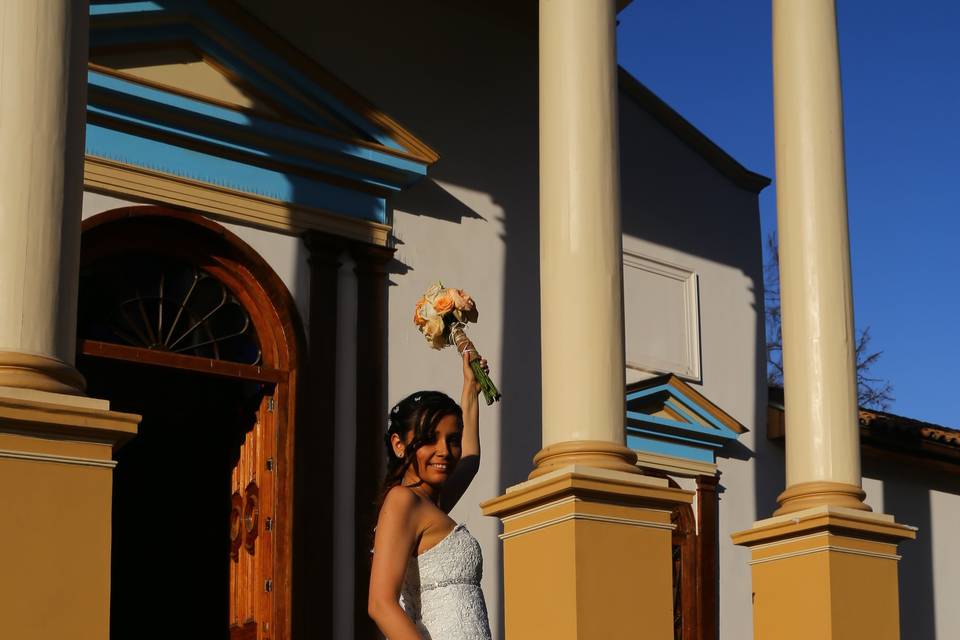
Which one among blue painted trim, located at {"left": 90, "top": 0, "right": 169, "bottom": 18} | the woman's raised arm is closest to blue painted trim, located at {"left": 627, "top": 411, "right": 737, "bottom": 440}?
blue painted trim, located at {"left": 90, "top": 0, "right": 169, "bottom": 18}

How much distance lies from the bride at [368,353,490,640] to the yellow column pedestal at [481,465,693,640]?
3121 millimetres

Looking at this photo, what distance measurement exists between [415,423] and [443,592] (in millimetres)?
591

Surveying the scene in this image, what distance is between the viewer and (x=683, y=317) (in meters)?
13.6

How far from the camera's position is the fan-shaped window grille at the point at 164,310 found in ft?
33.8

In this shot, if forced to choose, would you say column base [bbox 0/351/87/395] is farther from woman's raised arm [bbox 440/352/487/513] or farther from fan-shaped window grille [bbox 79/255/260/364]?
Result: fan-shaped window grille [bbox 79/255/260/364]

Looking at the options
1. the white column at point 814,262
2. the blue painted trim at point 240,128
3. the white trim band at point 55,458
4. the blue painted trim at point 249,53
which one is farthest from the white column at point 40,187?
the white column at point 814,262

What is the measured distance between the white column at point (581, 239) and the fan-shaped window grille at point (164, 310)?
8.26 feet

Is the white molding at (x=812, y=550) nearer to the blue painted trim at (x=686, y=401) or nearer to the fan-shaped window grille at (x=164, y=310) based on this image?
the blue painted trim at (x=686, y=401)

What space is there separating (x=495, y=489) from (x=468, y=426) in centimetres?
529

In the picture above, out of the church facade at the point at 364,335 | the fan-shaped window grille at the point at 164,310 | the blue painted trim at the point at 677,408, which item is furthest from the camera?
the blue painted trim at the point at 677,408

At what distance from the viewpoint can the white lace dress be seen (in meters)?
5.39

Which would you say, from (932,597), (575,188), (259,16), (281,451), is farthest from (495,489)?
(932,597)

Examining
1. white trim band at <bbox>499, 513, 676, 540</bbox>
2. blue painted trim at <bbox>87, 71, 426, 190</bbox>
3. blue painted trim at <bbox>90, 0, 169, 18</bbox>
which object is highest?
blue painted trim at <bbox>90, 0, 169, 18</bbox>

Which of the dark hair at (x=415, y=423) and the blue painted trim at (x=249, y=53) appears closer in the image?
the dark hair at (x=415, y=423)
